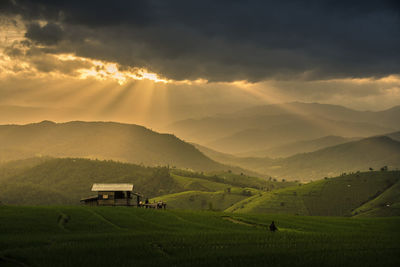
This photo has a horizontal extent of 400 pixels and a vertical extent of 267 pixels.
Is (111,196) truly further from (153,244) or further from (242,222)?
(153,244)

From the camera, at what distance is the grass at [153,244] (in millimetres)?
36844

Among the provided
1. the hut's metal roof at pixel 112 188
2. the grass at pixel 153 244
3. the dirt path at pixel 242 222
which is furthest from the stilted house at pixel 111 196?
the dirt path at pixel 242 222

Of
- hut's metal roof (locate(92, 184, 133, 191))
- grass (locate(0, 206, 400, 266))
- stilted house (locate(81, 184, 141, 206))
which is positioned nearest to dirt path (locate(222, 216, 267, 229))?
grass (locate(0, 206, 400, 266))

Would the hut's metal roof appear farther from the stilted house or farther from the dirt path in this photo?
the dirt path

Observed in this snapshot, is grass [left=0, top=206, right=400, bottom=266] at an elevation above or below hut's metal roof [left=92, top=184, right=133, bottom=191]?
below

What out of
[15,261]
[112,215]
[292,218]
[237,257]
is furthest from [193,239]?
[292,218]

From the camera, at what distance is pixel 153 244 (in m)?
44.8

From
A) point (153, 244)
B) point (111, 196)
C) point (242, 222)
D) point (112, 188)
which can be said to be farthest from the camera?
point (111, 196)

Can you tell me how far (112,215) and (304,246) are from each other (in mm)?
32995

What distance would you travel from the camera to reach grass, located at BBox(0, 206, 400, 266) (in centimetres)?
3684

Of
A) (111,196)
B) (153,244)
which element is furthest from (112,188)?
(153,244)

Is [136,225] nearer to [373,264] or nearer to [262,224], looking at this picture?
[262,224]

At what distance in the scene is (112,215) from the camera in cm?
6844

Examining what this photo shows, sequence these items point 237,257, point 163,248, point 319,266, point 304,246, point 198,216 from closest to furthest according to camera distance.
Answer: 1. point 319,266
2. point 237,257
3. point 163,248
4. point 304,246
5. point 198,216
